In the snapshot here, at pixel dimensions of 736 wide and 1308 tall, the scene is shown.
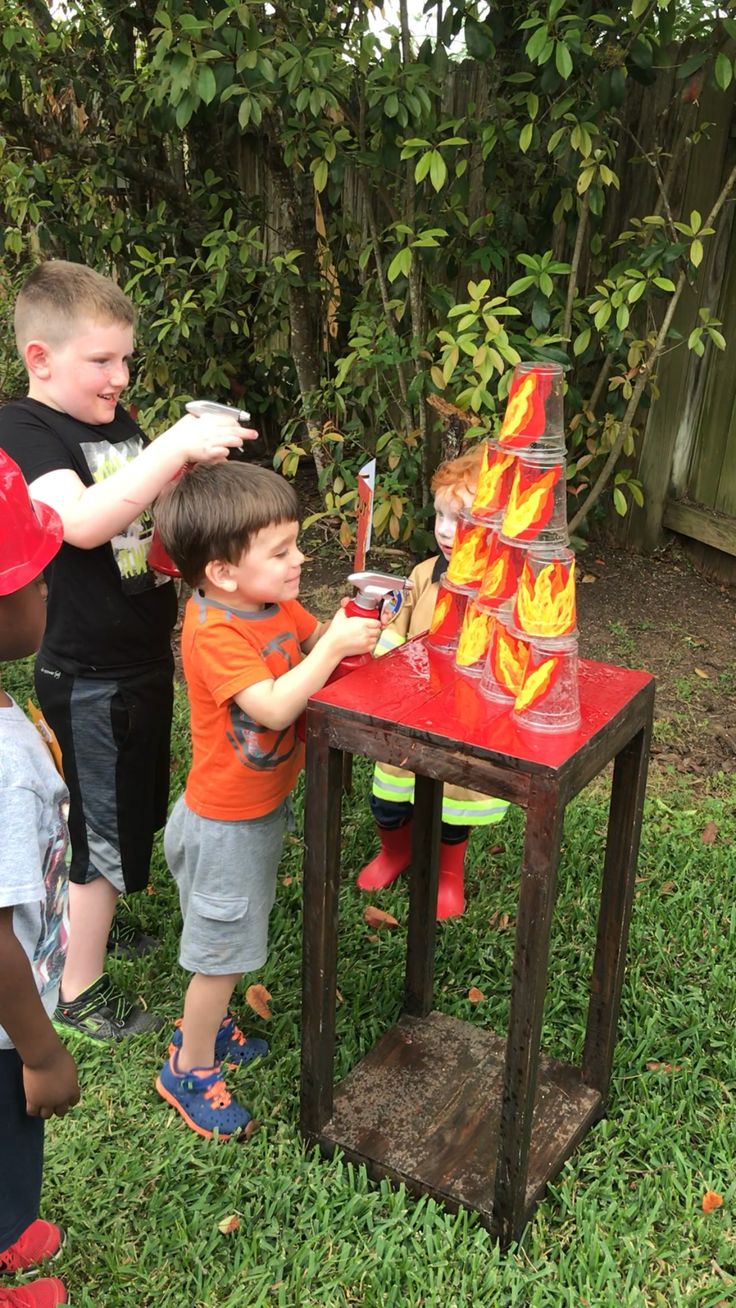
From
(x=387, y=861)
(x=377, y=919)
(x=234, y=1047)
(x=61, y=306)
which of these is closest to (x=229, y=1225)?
(x=234, y=1047)

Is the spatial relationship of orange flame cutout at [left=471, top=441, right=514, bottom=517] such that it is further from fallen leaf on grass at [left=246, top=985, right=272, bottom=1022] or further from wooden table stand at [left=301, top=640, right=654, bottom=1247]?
fallen leaf on grass at [left=246, top=985, right=272, bottom=1022]

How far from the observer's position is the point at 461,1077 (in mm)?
2398

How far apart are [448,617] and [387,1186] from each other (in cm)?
112

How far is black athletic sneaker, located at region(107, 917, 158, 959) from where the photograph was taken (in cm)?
276

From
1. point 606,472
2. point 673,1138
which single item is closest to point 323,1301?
point 673,1138

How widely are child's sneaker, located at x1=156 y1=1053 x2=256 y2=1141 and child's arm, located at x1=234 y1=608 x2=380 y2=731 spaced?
2.73 ft

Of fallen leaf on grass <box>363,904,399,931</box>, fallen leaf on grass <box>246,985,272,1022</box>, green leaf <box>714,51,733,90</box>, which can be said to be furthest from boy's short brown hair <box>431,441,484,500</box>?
green leaf <box>714,51,733,90</box>

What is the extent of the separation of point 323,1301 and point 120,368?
6.00ft

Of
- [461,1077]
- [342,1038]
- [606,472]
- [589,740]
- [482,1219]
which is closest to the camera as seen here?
[589,740]

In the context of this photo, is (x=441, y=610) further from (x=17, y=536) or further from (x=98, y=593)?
(x=17, y=536)

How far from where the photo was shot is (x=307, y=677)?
1.93 meters

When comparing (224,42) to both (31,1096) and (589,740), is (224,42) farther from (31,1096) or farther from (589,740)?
(31,1096)

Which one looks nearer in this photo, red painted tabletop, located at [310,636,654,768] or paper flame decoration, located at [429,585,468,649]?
red painted tabletop, located at [310,636,654,768]

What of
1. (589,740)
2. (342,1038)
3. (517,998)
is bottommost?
(342,1038)
